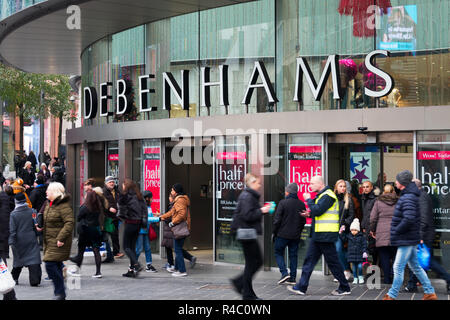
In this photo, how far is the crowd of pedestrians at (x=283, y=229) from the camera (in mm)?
9898

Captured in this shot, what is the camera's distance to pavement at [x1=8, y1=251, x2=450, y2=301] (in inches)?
426

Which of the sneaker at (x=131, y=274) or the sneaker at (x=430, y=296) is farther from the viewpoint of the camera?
the sneaker at (x=131, y=274)

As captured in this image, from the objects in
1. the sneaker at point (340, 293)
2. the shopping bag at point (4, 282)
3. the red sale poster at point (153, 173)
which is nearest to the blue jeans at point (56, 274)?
the shopping bag at point (4, 282)

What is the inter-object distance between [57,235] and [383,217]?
16.8 ft

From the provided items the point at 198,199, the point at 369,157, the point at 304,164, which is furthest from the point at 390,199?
the point at 198,199

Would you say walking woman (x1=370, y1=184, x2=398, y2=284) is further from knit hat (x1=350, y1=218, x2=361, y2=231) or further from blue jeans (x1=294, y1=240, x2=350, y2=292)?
blue jeans (x1=294, y1=240, x2=350, y2=292)

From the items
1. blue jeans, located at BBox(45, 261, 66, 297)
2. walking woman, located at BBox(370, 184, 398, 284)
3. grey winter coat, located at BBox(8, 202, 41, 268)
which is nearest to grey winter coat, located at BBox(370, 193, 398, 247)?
walking woman, located at BBox(370, 184, 398, 284)

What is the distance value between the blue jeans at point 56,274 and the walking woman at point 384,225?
4.98 m

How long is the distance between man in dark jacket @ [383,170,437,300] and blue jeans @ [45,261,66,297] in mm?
4545

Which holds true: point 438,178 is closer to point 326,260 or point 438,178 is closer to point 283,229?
point 283,229

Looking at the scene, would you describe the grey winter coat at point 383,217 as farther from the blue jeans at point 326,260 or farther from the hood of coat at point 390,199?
the blue jeans at point 326,260

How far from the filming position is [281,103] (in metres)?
14.5

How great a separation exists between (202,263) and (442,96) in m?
6.08

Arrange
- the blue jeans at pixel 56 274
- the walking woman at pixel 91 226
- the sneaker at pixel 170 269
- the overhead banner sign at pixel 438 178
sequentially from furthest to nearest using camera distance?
the sneaker at pixel 170 269
the walking woman at pixel 91 226
the overhead banner sign at pixel 438 178
the blue jeans at pixel 56 274
